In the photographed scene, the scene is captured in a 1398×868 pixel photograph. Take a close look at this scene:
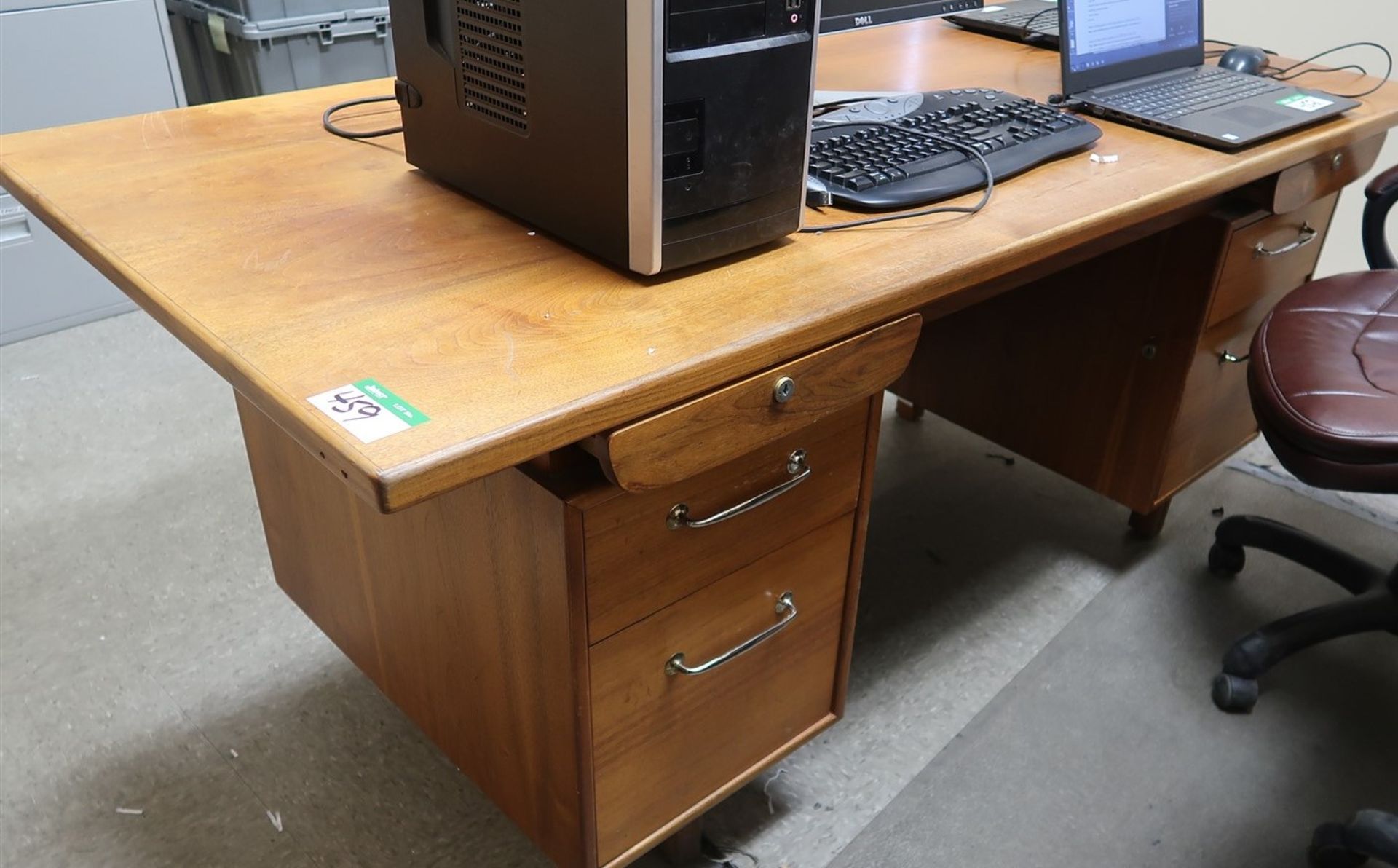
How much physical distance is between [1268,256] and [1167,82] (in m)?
0.30

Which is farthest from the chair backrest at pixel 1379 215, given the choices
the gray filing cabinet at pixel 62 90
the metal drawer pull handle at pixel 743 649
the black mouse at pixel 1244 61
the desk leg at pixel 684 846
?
the gray filing cabinet at pixel 62 90

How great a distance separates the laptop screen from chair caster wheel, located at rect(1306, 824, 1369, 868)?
38.1 inches

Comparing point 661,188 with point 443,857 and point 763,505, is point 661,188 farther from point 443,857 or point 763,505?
point 443,857

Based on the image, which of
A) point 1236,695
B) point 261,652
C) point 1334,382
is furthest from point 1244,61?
point 261,652

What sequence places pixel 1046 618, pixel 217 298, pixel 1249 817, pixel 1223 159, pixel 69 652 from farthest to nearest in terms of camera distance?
pixel 1046 618, pixel 69 652, pixel 1249 817, pixel 1223 159, pixel 217 298

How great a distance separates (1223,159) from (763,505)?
680 millimetres

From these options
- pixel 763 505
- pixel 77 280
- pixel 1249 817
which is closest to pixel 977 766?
pixel 1249 817

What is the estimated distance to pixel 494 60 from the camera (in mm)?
847

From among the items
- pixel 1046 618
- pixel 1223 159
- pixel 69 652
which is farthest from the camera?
pixel 1046 618

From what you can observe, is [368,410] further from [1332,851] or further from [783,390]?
[1332,851]

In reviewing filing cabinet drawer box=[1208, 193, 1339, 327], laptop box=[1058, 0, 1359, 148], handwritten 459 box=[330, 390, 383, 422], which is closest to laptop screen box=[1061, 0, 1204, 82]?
laptop box=[1058, 0, 1359, 148]

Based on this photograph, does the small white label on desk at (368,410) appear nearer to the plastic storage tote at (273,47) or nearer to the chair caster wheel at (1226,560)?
the chair caster wheel at (1226,560)

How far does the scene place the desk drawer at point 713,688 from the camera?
90 cm

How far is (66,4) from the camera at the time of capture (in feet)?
7.08
